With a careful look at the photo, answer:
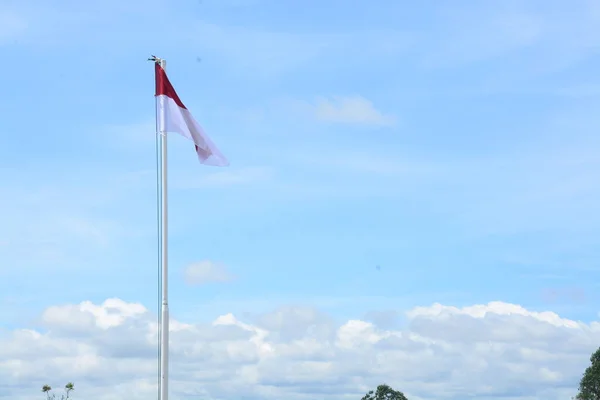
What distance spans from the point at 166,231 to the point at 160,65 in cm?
527

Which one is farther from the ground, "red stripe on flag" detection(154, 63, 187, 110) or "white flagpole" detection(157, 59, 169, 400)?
"red stripe on flag" detection(154, 63, 187, 110)

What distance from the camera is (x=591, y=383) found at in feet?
219

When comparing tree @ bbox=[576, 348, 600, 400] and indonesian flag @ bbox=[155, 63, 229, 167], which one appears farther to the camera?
tree @ bbox=[576, 348, 600, 400]

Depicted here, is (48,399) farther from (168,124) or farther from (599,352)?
(599,352)

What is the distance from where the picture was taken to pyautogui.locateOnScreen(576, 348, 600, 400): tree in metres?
66.2

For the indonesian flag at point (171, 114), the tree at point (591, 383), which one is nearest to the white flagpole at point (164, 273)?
the indonesian flag at point (171, 114)

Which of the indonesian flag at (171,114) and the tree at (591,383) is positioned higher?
the indonesian flag at (171,114)

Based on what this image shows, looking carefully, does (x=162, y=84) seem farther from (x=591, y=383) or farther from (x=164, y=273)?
(x=591, y=383)

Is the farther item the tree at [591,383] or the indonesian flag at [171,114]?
the tree at [591,383]

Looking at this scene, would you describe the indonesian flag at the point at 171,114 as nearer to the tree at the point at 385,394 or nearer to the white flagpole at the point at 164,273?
the white flagpole at the point at 164,273

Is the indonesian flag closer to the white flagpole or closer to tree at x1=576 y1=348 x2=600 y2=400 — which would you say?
the white flagpole

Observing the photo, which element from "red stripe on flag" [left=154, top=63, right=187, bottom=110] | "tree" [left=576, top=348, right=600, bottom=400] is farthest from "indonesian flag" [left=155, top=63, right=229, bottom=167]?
"tree" [left=576, top=348, right=600, bottom=400]

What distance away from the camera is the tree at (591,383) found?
66250 millimetres

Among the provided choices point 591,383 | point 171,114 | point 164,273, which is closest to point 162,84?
point 171,114
